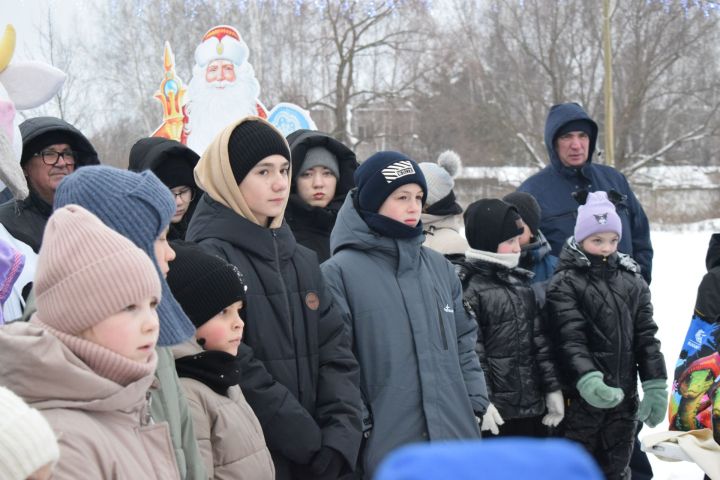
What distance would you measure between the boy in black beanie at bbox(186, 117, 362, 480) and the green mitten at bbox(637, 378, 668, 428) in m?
2.05

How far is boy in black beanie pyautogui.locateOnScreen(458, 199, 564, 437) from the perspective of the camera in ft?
13.6

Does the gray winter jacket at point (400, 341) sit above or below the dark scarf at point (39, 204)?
below

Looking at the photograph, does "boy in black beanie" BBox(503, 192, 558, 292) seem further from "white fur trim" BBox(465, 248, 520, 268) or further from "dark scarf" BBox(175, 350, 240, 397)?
"dark scarf" BBox(175, 350, 240, 397)

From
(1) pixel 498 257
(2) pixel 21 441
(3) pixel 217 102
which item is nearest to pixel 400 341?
(1) pixel 498 257

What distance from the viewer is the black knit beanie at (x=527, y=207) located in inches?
184

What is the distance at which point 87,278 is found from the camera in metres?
1.83

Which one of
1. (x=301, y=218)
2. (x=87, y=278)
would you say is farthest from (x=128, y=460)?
(x=301, y=218)

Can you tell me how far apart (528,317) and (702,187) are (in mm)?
23848

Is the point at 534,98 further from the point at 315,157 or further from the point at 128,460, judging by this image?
the point at 128,460

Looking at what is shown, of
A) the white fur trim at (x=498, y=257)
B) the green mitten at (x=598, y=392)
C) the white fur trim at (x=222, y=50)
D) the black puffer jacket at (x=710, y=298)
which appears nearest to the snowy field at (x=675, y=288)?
the green mitten at (x=598, y=392)

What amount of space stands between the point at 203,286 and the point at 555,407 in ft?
7.72

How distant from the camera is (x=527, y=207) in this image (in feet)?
15.4

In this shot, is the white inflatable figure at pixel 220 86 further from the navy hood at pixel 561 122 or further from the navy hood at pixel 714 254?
the navy hood at pixel 714 254

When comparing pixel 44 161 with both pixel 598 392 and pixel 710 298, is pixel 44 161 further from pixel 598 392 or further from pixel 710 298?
pixel 710 298
